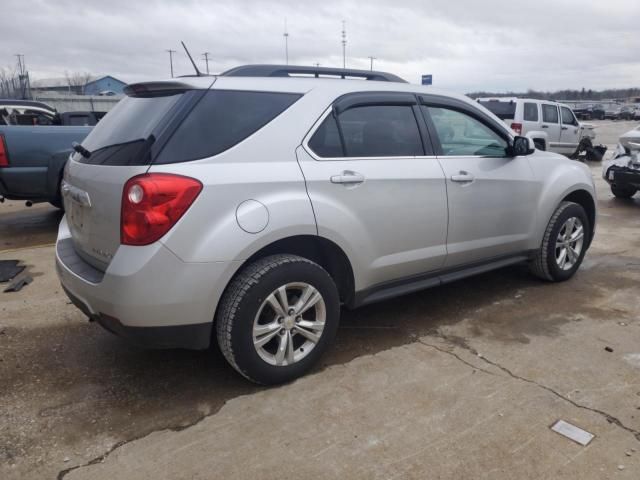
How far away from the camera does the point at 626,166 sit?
8953 millimetres

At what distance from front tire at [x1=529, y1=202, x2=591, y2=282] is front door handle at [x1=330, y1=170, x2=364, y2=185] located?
2.25 meters

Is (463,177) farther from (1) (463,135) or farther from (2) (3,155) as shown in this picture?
(2) (3,155)

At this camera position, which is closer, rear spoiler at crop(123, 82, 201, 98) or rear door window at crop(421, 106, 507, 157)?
rear spoiler at crop(123, 82, 201, 98)

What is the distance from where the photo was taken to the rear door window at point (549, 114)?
580 inches

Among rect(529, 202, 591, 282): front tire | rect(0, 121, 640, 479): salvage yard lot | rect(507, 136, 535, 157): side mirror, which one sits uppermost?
rect(507, 136, 535, 157): side mirror

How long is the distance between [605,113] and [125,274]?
62.8 meters

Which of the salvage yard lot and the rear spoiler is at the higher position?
the rear spoiler

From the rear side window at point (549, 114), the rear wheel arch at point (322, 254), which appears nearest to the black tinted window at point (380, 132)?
the rear wheel arch at point (322, 254)

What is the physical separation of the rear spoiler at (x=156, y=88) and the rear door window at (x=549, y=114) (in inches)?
543

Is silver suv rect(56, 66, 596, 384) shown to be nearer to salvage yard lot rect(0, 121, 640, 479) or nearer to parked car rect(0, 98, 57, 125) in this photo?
salvage yard lot rect(0, 121, 640, 479)

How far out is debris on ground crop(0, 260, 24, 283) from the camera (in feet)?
16.4

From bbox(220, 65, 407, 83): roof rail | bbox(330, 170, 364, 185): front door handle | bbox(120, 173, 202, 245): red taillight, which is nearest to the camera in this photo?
bbox(120, 173, 202, 245): red taillight

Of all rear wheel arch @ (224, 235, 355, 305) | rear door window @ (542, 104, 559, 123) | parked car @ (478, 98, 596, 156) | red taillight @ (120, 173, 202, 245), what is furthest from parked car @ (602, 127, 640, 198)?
red taillight @ (120, 173, 202, 245)

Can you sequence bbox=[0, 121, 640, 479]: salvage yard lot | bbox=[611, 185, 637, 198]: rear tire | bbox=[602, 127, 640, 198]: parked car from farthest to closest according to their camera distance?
bbox=[611, 185, 637, 198]: rear tire < bbox=[602, 127, 640, 198]: parked car < bbox=[0, 121, 640, 479]: salvage yard lot
